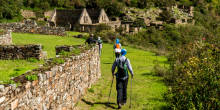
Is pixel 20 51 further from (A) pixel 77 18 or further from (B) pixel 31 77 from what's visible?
(A) pixel 77 18

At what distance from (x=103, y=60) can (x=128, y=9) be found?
60.6 meters

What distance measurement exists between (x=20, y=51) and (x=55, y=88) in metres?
6.66

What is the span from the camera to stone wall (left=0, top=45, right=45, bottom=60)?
40.9 ft

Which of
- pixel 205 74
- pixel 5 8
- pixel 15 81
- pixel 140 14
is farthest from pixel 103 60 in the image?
pixel 140 14

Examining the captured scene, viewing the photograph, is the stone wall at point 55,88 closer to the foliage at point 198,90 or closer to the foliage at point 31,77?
the foliage at point 31,77

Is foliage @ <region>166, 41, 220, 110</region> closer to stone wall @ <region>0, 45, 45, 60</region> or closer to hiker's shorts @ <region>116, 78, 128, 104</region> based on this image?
hiker's shorts @ <region>116, 78, 128, 104</region>

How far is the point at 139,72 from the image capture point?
1573cm

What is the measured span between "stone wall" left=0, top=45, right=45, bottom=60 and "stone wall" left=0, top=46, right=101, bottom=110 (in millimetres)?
3125

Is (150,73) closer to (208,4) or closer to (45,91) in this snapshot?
(45,91)

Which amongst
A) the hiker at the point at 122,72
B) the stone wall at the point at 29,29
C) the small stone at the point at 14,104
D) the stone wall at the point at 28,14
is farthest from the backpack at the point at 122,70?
the stone wall at the point at 28,14

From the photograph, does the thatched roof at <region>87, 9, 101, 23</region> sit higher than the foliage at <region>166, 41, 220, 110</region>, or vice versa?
the thatched roof at <region>87, 9, 101, 23</region>

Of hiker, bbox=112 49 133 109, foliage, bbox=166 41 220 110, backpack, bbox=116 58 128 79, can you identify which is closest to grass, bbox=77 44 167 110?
hiker, bbox=112 49 133 109

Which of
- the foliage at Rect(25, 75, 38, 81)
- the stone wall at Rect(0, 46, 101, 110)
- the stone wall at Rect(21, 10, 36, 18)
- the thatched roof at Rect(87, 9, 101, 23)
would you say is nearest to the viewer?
the stone wall at Rect(0, 46, 101, 110)

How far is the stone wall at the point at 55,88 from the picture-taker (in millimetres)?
4668
